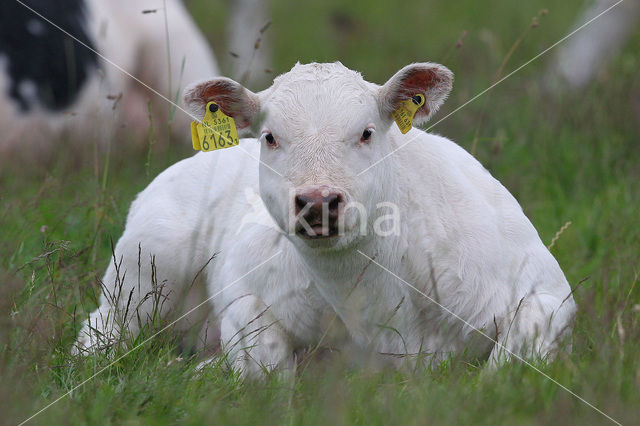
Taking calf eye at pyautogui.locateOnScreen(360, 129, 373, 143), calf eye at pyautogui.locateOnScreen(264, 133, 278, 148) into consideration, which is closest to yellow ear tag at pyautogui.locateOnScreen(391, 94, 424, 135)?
calf eye at pyautogui.locateOnScreen(360, 129, 373, 143)

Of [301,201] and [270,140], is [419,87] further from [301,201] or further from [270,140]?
[301,201]

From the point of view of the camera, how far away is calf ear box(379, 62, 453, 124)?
425 cm

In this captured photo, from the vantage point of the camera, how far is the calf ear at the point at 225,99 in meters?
4.37

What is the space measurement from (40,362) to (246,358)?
2.61ft

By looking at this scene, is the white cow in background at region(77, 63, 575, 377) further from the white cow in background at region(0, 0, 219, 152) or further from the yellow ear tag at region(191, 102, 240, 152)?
the white cow in background at region(0, 0, 219, 152)

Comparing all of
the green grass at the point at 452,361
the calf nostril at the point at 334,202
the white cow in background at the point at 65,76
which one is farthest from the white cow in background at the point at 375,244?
the white cow in background at the point at 65,76

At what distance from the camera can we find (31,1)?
803cm

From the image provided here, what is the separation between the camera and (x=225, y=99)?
4453mm

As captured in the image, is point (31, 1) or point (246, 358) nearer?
point (246, 358)

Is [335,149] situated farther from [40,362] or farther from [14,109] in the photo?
[14,109]

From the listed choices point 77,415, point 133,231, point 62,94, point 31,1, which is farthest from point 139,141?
point 77,415

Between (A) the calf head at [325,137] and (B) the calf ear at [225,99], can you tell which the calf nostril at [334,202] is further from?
(B) the calf ear at [225,99]

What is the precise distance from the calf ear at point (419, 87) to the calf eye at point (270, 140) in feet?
1.57

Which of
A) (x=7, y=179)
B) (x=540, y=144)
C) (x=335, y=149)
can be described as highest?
(x=335, y=149)
